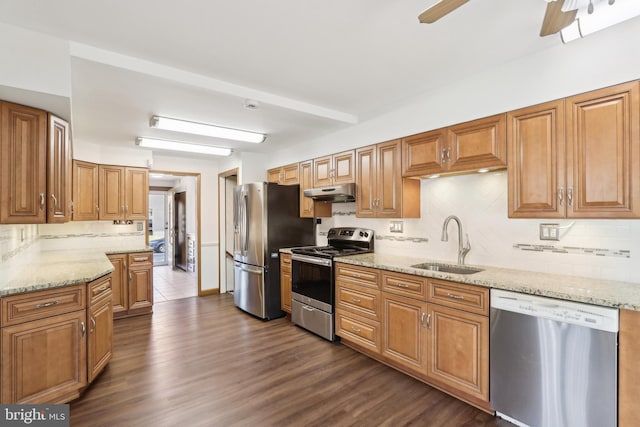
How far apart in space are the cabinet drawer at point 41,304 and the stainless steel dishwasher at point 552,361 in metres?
2.97

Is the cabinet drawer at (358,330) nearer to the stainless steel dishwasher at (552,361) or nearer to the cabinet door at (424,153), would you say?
the stainless steel dishwasher at (552,361)

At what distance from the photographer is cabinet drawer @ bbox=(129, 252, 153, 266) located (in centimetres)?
427

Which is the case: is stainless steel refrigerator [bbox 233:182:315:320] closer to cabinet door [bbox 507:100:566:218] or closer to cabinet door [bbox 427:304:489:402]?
cabinet door [bbox 427:304:489:402]

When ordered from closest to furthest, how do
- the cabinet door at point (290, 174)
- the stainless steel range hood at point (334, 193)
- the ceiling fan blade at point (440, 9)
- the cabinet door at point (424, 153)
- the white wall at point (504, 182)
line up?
the ceiling fan blade at point (440, 9) < the white wall at point (504, 182) < the cabinet door at point (424, 153) < the stainless steel range hood at point (334, 193) < the cabinet door at point (290, 174)

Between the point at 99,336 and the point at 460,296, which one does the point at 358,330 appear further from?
the point at 99,336

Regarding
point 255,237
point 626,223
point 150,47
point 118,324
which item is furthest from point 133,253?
point 626,223

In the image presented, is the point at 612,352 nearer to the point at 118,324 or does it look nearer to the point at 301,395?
the point at 301,395

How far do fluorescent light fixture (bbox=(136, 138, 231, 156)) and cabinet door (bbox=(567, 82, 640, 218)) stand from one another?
3987mm

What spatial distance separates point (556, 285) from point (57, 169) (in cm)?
366

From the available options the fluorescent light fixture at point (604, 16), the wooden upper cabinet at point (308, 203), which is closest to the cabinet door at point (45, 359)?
the wooden upper cabinet at point (308, 203)

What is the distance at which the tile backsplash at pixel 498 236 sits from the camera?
6.75ft

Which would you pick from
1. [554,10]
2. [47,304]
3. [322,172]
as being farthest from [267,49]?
[47,304]

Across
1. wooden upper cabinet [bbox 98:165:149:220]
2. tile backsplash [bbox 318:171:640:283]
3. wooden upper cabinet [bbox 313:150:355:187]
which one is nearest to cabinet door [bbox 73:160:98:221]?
wooden upper cabinet [bbox 98:165:149:220]

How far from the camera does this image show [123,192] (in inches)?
178
